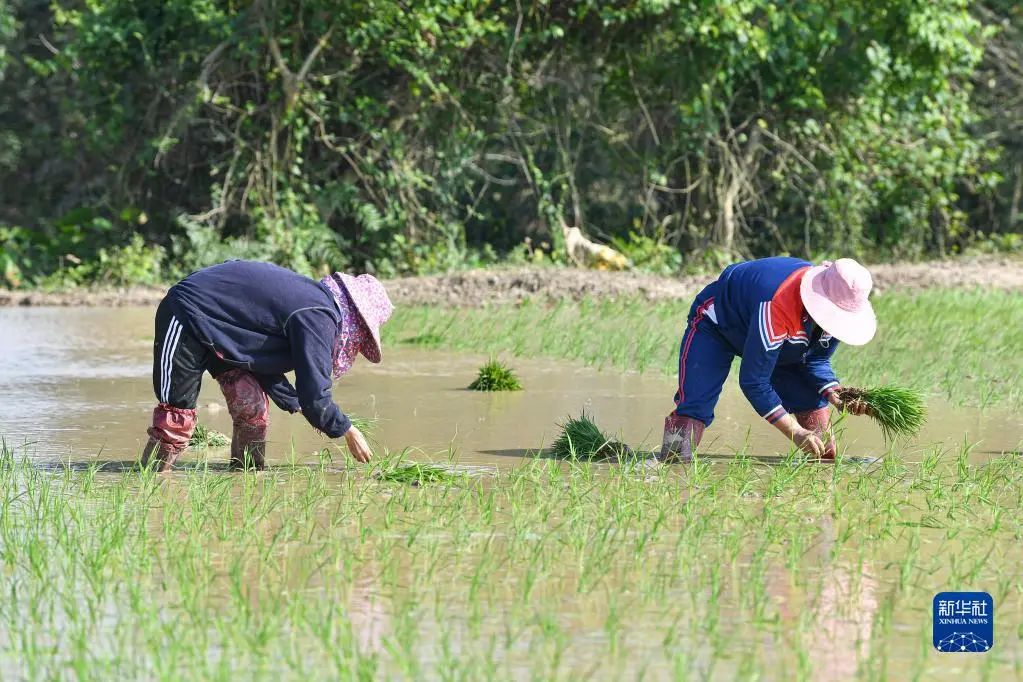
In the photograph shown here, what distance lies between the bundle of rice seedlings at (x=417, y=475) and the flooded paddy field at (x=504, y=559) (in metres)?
0.05

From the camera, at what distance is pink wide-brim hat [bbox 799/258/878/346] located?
606 centimetres

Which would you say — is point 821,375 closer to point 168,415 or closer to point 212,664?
point 168,415

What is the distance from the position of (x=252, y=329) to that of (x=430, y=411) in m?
2.22

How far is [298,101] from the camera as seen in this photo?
1666 centimetres

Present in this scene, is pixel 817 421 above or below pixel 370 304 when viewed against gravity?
below

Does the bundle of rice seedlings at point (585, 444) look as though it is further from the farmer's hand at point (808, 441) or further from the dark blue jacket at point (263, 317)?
the dark blue jacket at point (263, 317)

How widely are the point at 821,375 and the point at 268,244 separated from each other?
35.3 feet

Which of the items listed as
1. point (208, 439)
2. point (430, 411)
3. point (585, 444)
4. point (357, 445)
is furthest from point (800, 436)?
point (208, 439)

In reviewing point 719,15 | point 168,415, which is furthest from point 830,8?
point 168,415

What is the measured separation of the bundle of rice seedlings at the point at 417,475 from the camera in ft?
18.9

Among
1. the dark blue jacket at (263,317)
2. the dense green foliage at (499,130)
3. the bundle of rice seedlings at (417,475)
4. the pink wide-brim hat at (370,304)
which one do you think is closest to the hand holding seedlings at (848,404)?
the bundle of rice seedlings at (417,475)

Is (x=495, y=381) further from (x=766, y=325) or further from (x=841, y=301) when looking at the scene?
(x=841, y=301)

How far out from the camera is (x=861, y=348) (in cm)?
1035

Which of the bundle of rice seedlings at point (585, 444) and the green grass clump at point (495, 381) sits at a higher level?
the bundle of rice seedlings at point (585, 444)
